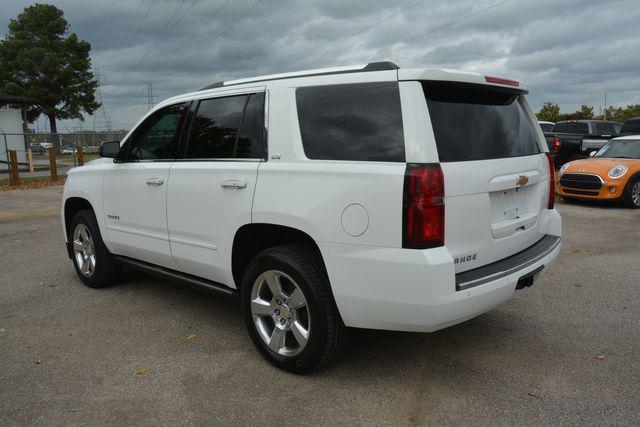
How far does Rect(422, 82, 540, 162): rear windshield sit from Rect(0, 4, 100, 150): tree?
48900 mm

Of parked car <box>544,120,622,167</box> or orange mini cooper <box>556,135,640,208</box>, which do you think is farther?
parked car <box>544,120,622,167</box>

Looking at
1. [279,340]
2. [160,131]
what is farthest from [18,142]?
[279,340]

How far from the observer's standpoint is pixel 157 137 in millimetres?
4535

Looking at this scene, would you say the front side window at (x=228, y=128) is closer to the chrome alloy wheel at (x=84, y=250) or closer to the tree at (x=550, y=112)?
the chrome alloy wheel at (x=84, y=250)

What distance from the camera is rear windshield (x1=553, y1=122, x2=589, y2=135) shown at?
716 inches

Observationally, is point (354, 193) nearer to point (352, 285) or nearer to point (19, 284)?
point (352, 285)

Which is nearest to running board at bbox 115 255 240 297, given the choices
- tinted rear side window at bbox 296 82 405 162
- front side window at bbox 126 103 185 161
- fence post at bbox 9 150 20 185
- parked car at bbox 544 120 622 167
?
front side window at bbox 126 103 185 161

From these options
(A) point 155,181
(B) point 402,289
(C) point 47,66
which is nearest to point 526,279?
(B) point 402,289

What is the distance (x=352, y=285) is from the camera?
9.77 ft

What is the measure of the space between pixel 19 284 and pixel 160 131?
8.50 feet

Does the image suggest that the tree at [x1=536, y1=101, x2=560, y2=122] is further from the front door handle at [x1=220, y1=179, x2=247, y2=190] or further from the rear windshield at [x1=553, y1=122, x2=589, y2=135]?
the front door handle at [x1=220, y1=179, x2=247, y2=190]

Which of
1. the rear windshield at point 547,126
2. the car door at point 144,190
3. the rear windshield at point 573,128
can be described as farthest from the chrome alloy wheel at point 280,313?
the rear windshield at point 547,126

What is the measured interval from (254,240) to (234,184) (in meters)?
0.42

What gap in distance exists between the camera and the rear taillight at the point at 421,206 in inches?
109
